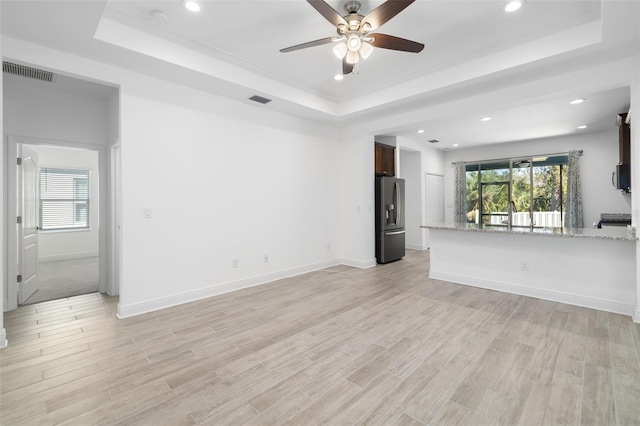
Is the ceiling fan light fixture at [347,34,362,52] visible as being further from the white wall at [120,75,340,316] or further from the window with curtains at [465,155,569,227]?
the window with curtains at [465,155,569,227]

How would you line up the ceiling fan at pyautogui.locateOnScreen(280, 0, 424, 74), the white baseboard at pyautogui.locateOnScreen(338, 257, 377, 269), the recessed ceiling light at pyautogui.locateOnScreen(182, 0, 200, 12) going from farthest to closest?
the white baseboard at pyautogui.locateOnScreen(338, 257, 377, 269) < the recessed ceiling light at pyautogui.locateOnScreen(182, 0, 200, 12) < the ceiling fan at pyautogui.locateOnScreen(280, 0, 424, 74)

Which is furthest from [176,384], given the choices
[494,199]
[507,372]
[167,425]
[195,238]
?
[494,199]

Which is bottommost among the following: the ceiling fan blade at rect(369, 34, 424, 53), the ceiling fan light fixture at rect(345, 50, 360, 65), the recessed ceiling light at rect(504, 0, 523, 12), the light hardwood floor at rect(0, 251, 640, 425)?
the light hardwood floor at rect(0, 251, 640, 425)

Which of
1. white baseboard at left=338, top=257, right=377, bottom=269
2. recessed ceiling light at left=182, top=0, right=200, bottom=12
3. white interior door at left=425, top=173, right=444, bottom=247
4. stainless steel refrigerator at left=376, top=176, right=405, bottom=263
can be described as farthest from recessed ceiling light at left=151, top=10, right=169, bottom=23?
white interior door at left=425, top=173, right=444, bottom=247

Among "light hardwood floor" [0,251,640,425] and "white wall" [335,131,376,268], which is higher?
"white wall" [335,131,376,268]

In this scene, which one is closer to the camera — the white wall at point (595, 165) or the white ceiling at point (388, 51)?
the white ceiling at point (388, 51)

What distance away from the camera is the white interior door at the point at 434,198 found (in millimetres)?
8195

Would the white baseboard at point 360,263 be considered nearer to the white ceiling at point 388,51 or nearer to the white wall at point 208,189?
the white wall at point 208,189

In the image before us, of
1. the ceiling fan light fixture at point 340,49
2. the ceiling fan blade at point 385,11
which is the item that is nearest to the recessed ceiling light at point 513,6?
the ceiling fan blade at point 385,11

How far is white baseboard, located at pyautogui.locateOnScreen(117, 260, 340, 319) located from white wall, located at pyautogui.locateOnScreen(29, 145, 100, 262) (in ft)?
14.1

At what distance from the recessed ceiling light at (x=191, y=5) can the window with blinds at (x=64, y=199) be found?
6650mm

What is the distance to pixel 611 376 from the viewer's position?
2.17 m

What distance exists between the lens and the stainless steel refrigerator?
6062mm

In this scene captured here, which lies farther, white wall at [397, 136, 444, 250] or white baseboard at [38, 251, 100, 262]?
white wall at [397, 136, 444, 250]
